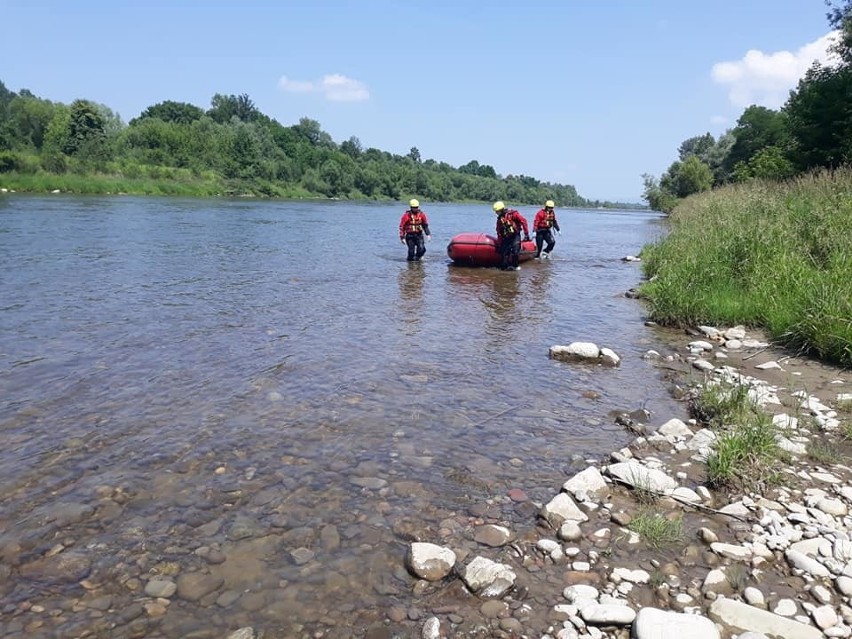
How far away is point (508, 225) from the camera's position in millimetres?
18891

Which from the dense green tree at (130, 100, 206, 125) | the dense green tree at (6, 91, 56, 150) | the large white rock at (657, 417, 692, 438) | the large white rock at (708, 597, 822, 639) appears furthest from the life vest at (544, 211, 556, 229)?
the dense green tree at (130, 100, 206, 125)

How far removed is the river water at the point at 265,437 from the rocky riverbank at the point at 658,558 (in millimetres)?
283

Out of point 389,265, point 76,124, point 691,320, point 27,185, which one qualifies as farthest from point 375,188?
point 691,320

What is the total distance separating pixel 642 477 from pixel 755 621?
67.6 inches

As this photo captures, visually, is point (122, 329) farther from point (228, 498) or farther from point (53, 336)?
point (228, 498)

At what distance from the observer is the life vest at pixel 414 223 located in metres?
20.1

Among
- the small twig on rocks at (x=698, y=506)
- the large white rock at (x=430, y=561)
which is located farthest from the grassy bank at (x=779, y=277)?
the large white rock at (x=430, y=561)

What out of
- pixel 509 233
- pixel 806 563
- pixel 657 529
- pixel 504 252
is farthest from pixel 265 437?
pixel 504 252

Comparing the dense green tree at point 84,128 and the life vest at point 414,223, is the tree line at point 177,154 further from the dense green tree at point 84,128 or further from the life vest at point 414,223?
the life vest at point 414,223

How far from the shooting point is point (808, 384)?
7074 millimetres

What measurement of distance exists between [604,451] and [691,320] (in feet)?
20.9

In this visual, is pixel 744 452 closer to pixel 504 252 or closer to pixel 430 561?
pixel 430 561

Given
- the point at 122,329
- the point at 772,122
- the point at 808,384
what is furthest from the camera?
the point at 772,122

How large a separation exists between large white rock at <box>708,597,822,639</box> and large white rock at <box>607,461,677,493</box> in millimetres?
1418
